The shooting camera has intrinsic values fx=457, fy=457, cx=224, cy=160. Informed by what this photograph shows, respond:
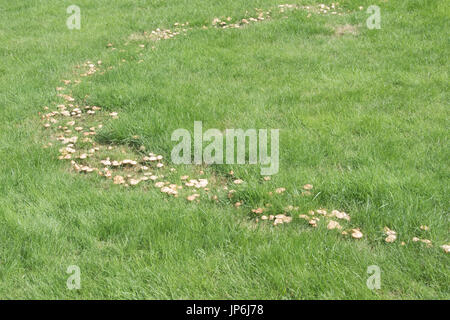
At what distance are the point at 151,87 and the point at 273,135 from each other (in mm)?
1940

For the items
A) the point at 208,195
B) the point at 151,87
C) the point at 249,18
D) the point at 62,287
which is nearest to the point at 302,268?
the point at 208,195

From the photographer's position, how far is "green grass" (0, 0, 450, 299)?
2.90 meters

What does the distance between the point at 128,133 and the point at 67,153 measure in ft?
2.15

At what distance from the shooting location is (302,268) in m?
2.88

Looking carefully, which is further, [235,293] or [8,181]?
[8,181]

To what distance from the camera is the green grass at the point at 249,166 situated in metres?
2.90

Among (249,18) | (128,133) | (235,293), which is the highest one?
(249,18)

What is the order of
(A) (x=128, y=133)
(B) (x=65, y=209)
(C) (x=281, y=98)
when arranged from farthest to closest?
(C) (x=281, y=98), (A) (x=128, y=133), (B) (x=65, y=209)

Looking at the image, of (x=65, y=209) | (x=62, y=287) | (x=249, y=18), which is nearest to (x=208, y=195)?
(x=65, y=209)

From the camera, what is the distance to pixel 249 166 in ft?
13.6

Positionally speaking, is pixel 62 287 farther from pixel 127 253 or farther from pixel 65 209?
pixel 65 209

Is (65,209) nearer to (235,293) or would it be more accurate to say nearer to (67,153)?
(67,153)

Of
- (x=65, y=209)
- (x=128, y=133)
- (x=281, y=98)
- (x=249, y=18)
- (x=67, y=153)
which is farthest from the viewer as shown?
(x=249, y=18)

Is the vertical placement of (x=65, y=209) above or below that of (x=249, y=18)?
below
